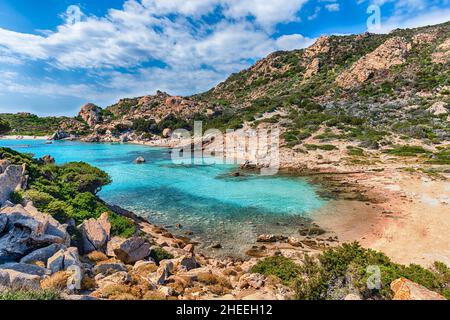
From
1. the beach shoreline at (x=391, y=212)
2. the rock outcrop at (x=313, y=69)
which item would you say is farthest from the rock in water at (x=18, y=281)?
the rock outcrop at (x=313, y=69)

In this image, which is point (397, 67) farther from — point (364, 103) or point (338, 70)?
point (364, 103)

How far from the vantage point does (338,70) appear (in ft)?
307

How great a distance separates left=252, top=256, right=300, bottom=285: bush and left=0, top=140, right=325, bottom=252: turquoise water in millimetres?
4058

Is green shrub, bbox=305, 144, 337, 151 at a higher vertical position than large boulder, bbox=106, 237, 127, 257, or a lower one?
higher

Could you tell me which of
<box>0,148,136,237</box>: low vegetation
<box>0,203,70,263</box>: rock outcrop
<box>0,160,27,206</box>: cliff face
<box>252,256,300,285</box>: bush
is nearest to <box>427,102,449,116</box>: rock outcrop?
<box>252,256,300,285</box>: bush

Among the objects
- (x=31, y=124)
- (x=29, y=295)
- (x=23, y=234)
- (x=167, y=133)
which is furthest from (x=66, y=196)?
(x=31, y=124)

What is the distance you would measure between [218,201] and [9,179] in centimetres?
1611

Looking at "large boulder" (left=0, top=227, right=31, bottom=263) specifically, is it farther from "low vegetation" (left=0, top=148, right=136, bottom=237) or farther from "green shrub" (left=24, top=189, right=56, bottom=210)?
"green shrub" (left=24, top=189, right=56, bottom=210)

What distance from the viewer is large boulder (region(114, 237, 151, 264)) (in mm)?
12203

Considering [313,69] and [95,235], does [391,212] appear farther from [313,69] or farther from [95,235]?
[313,69]

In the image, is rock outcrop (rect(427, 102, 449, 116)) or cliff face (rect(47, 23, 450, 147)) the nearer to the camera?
cliff face (rect(47, 23, 450, 147))

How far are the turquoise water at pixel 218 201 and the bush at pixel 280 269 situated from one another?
4058mm

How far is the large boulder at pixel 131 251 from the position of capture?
12.2m
